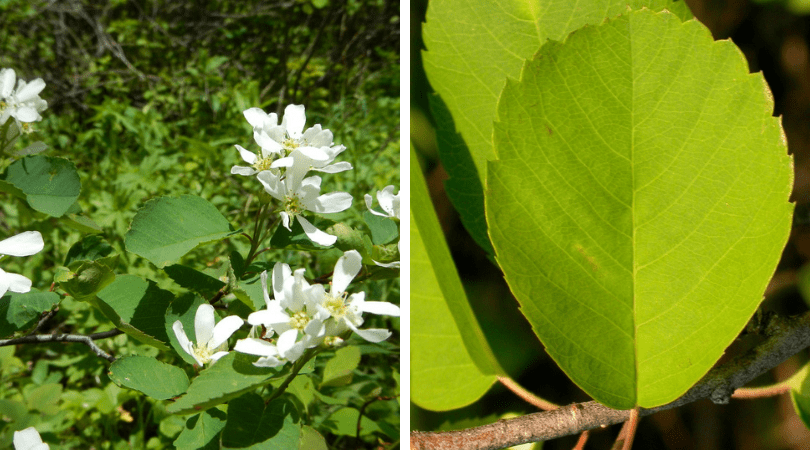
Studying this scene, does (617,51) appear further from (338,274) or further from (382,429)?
(382,429)

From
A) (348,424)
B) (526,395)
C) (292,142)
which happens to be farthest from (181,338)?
(348,424)

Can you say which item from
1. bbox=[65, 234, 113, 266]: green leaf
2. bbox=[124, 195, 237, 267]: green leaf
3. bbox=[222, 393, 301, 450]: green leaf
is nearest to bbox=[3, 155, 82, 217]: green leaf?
bbox=[65, 234, 113, 266]: green leaf

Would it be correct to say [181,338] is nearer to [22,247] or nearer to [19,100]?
[22,247]

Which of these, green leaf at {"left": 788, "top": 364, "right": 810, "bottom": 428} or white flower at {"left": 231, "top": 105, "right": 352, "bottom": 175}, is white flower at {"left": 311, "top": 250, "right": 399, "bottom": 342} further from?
green leaf at {"left": 788, "top": 364, "right": 810, "bottom": 428}

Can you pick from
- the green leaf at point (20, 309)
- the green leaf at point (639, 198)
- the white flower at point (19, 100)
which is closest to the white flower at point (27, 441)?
the green leaf at point (20, 309)

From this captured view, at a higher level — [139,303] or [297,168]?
[297,168]

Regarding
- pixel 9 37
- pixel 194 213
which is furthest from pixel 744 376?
pixel 9 37

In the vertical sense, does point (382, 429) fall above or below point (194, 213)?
below

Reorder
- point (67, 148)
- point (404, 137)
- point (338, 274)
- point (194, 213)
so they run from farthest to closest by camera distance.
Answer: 1. point (67, 148)
2. point (194, 213)
3. point (338, 274)
4. point (404, 137)
